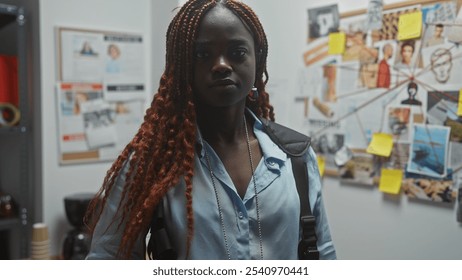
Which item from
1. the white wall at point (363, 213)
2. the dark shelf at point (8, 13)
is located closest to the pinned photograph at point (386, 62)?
the white wall at point (363, 213)

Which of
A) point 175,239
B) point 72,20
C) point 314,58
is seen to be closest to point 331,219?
point 314,58

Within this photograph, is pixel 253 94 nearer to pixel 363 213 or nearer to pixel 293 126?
pixel 293 126

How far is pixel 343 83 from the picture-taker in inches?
43.4

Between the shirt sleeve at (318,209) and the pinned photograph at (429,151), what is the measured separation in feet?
1.31

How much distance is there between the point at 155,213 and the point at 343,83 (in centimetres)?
69

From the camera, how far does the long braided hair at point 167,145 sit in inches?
23.6

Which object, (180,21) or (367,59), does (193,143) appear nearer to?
(180,21)

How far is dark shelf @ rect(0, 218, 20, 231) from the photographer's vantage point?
4.50 feet

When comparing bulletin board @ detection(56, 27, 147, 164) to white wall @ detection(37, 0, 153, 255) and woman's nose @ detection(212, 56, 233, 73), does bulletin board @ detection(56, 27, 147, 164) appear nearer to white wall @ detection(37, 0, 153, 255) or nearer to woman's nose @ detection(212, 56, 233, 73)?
white wall @ detection(37, 0, 153, 255)

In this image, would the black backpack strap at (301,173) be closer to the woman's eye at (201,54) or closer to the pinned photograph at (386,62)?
the woman's eye at (201,54)

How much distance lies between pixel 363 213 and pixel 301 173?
1.51 ft

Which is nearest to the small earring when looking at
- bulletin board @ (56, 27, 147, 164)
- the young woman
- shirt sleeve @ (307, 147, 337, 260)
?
the young woman

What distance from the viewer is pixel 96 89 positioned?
107 cm
